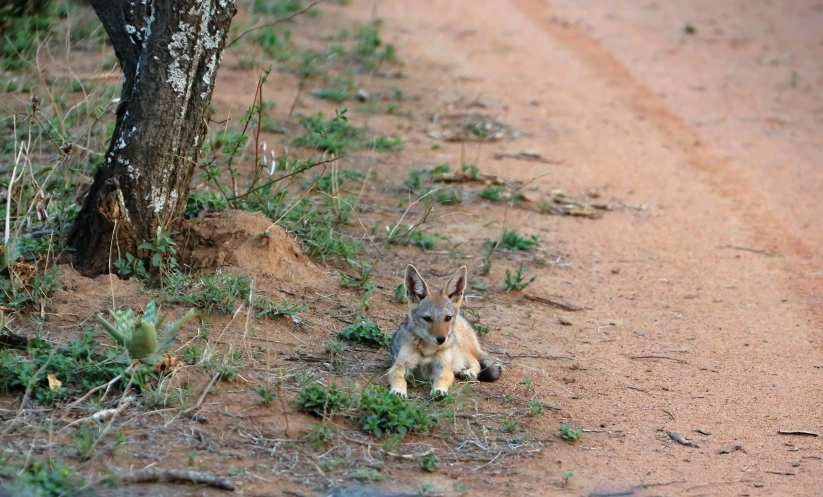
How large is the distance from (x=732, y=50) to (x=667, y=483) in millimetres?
11522

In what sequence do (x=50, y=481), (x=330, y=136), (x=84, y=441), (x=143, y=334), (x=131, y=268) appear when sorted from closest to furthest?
(x=50, y=481), (x=84, y=441), (x=143, y=334), (x=131, y=268), (x=330, y=136)

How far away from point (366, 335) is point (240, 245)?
115 centimetres

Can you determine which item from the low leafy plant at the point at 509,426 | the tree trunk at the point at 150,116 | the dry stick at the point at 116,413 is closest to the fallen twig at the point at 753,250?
the low leafy plant at the point at 509,426

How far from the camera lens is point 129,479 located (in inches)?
171

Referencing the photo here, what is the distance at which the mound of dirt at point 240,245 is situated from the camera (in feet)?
21.4

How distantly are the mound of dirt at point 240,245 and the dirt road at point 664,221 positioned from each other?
1584mm

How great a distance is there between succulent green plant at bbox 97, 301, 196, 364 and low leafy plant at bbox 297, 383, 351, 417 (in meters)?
0.74

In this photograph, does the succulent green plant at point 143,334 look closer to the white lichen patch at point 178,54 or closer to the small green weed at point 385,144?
the white lichen patch at point 178,54

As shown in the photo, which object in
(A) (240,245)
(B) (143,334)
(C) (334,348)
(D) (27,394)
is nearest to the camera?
(D) (27,394)

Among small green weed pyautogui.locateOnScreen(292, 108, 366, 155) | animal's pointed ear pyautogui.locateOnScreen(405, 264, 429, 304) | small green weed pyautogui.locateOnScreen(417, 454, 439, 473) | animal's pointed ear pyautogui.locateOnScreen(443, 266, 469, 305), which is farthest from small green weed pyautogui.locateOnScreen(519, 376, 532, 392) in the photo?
small green weed pyautogui.locateOnScreen(292, 108, 366, 155)

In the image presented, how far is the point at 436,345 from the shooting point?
5812 mm

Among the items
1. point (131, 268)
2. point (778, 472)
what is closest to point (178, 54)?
point (131, 268)

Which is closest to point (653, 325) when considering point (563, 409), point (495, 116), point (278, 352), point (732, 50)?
point (563, 409)

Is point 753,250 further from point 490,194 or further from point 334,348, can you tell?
point 334,348
